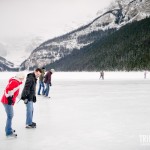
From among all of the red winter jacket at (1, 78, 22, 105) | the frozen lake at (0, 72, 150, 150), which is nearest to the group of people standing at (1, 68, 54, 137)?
the red winter jacket at (1, 78, 22, 105)

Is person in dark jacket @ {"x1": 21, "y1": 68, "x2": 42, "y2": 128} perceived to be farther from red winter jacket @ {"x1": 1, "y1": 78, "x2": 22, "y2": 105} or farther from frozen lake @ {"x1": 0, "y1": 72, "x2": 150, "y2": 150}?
red winter jacket @ {"x1": 1, "y1": 78, "x2": 22, "y2": 105}

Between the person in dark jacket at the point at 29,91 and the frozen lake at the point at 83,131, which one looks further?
the person in dark jacket at the point at 29,91

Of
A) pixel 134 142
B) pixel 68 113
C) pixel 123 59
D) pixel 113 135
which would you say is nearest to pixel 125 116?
pixel 68 113

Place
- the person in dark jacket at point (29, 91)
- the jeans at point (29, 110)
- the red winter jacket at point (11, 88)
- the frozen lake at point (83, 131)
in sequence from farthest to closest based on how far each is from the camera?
the jeans at point (29, 110)
the person in dark jacket at point (29, 91)
the red winter jacket at point (11, 88)
the frozen lake at point (83, 131)

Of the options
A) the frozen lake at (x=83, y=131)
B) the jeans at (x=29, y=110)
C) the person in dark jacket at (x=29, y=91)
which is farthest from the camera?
the jeans at (x=29, y=110)

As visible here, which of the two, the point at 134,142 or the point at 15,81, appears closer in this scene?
the point at 134,142

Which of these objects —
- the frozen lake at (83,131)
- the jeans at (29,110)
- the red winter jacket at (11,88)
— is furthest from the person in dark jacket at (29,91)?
the red winter jacket at (11,88)

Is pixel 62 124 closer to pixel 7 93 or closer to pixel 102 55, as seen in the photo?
pixel 7 93

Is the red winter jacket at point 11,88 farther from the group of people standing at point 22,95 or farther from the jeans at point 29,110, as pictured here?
the jeans at point 29,110

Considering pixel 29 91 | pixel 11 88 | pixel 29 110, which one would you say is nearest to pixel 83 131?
pixel 29 110

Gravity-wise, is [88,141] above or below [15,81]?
below

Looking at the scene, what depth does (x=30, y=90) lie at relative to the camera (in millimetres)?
8367

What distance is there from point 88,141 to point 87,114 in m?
3.87

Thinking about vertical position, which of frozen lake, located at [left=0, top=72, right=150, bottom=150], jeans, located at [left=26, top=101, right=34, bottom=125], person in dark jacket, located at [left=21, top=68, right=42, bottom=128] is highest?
person in dark jacket, located at [left=21, top=68, right=42, bottom=128]
